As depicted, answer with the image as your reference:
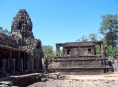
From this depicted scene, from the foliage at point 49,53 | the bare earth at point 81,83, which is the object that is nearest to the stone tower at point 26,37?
the bare earth at point 81,83

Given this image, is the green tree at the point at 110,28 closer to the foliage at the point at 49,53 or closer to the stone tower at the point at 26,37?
the foliage at the point at 49,53

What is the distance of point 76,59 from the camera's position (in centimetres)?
3619

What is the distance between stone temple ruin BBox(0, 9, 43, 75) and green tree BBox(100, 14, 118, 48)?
30.4 metres

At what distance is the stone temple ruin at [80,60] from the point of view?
33.9 metres

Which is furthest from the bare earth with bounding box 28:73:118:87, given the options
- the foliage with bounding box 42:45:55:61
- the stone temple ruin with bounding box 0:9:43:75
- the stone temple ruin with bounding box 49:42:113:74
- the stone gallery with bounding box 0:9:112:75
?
the foliage with bounding box 42:45:55:61

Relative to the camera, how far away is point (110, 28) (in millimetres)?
54531

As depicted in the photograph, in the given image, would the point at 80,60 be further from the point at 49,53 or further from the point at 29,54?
the point at 49,53

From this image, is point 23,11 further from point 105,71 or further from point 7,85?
point 7,85

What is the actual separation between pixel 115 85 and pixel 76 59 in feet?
61.8

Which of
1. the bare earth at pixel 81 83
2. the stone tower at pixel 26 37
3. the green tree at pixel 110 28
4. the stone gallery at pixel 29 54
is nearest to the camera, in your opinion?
the bare earth at pixel 81 83

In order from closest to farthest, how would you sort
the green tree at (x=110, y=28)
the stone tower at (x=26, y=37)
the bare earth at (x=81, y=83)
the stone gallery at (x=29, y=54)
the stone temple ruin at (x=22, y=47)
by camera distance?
the bare earth at (x=81, y=83) < the stone gallery at (x=29, y=54) < the stone temple ruin at (x=22, y=47) < the stone tower at (x=26, y=37) < the green tree at (x=110, y=28)

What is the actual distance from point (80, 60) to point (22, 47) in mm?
13900

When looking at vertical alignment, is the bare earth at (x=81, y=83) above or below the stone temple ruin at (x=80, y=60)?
below

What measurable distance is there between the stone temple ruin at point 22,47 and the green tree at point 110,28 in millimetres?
30392
